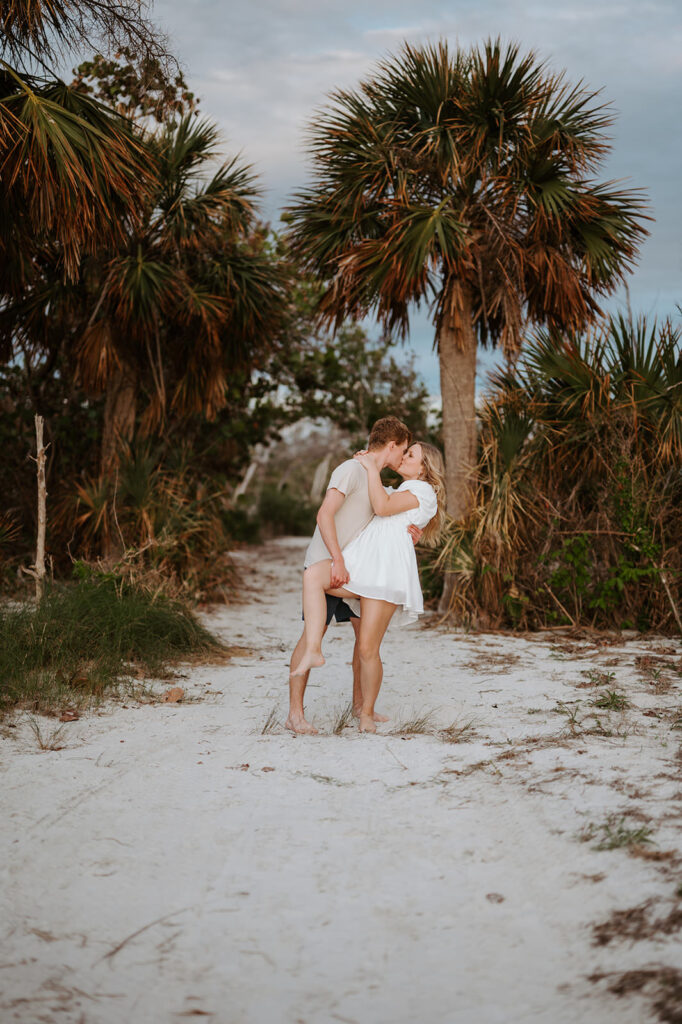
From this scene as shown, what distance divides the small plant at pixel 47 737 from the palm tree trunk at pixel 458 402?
Result: 4959 millimetres

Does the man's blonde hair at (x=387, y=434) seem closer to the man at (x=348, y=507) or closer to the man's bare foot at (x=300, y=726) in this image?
the man at (x=348, y=507)

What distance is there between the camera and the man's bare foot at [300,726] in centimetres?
452

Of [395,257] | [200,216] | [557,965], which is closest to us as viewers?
[557,965]

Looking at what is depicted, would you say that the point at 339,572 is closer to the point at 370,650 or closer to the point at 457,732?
the point at 370,650

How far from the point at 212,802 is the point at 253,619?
5.29m

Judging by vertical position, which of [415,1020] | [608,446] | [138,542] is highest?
[608,446]

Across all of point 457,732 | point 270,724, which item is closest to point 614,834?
point 457,732

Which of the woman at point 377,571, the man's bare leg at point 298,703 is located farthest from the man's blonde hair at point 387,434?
the man's bare leg at point 298,703

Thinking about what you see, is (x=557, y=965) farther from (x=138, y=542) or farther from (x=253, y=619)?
(x=138, y=542)

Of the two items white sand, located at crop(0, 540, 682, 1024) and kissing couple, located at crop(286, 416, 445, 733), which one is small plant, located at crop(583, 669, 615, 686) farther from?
kissing couple, located at crop(286, 416, 445, 733)

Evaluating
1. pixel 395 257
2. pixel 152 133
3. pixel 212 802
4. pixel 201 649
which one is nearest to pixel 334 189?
pixel 395 257

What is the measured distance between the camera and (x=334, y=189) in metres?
9.04

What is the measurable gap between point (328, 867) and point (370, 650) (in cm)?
173

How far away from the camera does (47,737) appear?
14.6 ft
